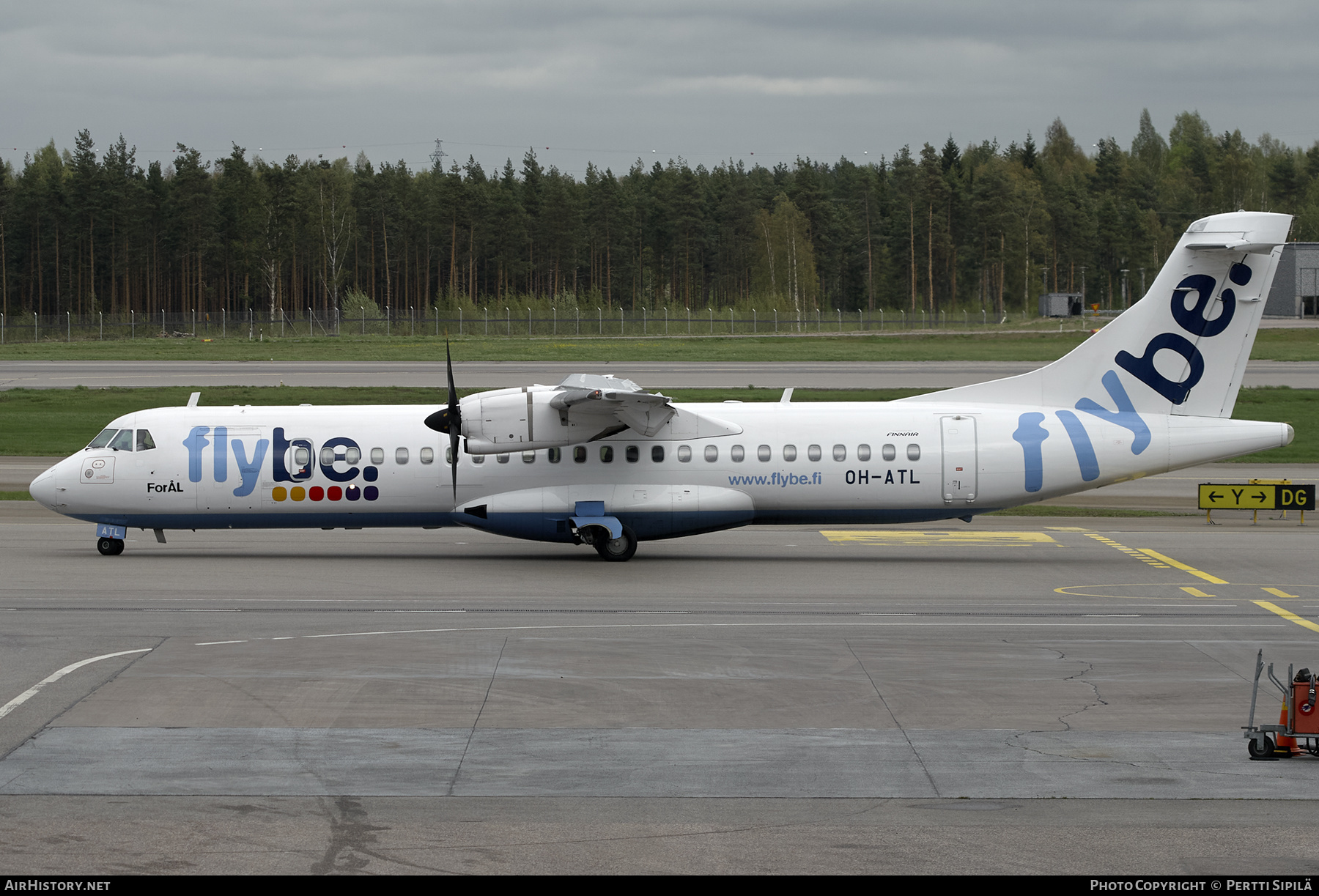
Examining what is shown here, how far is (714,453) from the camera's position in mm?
25016

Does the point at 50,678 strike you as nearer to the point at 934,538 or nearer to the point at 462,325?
the point at 934,538

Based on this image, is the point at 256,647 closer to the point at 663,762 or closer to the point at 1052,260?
the point at 663,762

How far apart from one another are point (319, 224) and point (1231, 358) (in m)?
117

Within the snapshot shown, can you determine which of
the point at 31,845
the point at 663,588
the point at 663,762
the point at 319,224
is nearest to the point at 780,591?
the point at 663,588

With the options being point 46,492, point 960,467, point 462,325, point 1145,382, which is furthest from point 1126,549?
point 462,325

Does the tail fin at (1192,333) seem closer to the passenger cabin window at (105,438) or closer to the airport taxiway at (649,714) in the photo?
the airport taxiway at (649,714)

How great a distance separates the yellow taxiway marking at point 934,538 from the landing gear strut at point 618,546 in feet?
18.2

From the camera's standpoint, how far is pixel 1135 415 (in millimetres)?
24688

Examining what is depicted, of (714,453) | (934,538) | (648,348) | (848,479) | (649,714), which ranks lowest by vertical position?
(934,538)

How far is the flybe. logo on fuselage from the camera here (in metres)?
25.2

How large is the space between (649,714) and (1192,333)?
15777mm

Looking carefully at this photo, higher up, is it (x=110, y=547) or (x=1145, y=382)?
(x=1145, y=382)

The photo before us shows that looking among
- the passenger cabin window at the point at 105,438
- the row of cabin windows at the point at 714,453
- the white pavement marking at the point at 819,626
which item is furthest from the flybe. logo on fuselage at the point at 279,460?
the white pavement marking at the point at 819,626

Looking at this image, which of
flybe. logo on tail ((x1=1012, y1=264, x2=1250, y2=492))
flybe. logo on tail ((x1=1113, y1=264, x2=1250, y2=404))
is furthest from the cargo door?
flybe. logo on tail ((x1=1113, y1=264, x2=1250, y2=404))
